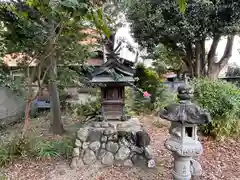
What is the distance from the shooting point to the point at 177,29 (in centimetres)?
672

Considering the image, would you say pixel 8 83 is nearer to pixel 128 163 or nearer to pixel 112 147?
pixel 112 147

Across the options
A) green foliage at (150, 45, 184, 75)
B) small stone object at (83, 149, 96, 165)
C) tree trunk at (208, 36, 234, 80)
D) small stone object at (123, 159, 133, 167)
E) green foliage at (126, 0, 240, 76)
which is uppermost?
green foliage at (126, 0, 240, 76)

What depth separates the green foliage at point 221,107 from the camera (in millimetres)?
4801

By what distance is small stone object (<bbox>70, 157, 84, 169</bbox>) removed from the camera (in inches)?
145

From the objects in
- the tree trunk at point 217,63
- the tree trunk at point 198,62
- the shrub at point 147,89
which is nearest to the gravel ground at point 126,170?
the shrub at point 147,89

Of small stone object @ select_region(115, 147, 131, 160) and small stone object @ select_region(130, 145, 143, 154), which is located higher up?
small stone object @ select_region(130, 145, 143, 154)

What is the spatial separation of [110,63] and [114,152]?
1704 millimetres

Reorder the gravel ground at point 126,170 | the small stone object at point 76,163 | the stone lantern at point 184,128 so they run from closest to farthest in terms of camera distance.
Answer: the stone lantern at point 184,128, the gravel ground at point 126,170, the small stone object at point 76,163

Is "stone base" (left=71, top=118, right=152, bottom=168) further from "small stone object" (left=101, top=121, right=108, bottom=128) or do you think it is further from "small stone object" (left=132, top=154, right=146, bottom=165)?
"small stone object" (left=101, top=121, right=108, bottom=128)

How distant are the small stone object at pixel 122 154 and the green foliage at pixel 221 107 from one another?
2.34m

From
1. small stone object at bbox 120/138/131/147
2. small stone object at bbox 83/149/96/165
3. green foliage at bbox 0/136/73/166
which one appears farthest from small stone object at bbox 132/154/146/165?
green foliage at bbox 0/136/73/166

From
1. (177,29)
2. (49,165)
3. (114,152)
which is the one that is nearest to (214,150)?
(114,152)

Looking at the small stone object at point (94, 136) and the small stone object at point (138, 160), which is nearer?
the small stone object at point (138, 160)

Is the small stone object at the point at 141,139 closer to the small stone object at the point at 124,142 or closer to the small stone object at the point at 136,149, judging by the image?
the small stone object at the point at 136,149
